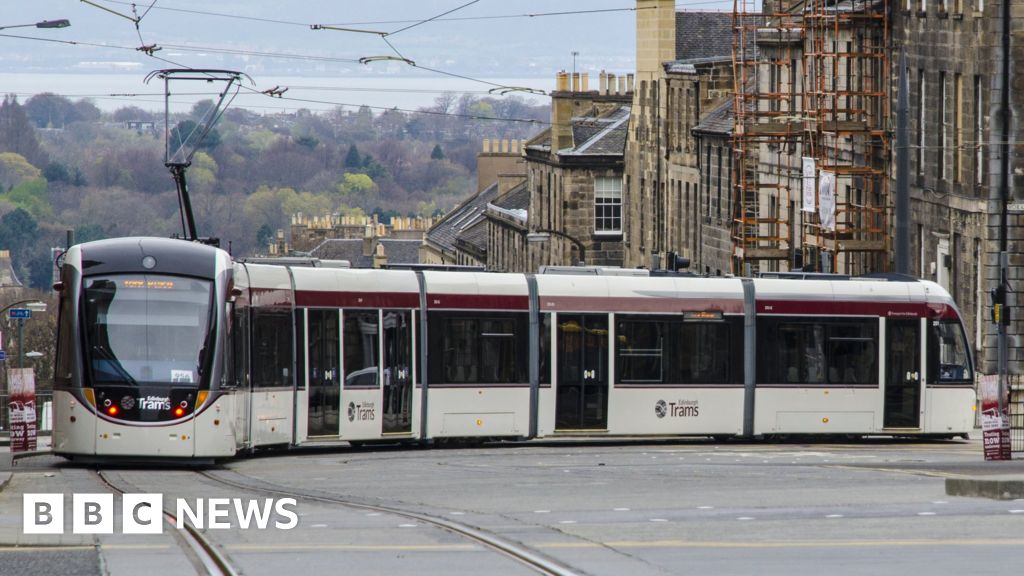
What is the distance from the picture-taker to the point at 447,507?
22.5 meters

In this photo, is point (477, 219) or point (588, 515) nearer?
point (588, 515)

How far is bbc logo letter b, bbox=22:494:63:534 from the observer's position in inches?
776

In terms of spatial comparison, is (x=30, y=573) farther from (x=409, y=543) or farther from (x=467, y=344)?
(x=467, y=344)

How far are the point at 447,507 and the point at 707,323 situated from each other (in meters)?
13.5

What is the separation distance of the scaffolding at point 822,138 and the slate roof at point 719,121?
2.72m

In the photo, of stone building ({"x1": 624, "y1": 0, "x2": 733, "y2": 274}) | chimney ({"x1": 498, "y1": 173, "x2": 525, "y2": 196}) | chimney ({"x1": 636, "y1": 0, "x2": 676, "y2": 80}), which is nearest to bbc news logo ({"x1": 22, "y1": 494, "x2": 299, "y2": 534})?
stone building ({"x1": 624, "y1": 0, "x2": 733, "y2": 274})

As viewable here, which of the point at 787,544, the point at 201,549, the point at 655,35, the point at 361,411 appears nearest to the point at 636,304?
the point at 361,411

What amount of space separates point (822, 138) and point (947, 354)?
21.4m

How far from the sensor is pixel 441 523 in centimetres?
2052

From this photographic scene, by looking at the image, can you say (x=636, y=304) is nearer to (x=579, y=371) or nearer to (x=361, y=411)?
(x=579, y=371)

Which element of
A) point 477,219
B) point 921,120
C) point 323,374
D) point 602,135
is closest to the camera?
point 323,374

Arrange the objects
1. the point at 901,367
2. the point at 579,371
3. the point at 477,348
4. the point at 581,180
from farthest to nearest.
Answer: the point at 581,180
the point at 901,367
the point at 579,371
the point at 477,348

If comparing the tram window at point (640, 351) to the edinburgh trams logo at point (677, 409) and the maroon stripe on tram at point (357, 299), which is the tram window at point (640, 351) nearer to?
the edinburgh trams logo at point (677, 409)

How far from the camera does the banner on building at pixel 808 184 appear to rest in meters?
55.5
